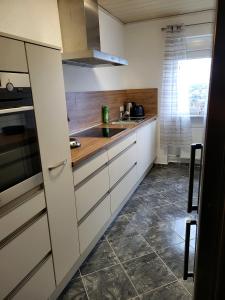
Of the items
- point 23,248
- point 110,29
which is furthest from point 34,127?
point 110,29

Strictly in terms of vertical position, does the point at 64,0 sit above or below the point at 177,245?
above

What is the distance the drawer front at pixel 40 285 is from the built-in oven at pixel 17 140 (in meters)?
0.50

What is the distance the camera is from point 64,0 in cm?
221

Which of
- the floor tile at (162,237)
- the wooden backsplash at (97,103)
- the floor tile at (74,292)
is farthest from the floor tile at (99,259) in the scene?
the wooden backsplash at (97,103)

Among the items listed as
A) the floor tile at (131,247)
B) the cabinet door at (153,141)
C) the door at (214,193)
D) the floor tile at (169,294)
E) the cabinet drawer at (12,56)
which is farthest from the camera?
the cabinet door at (153,141)

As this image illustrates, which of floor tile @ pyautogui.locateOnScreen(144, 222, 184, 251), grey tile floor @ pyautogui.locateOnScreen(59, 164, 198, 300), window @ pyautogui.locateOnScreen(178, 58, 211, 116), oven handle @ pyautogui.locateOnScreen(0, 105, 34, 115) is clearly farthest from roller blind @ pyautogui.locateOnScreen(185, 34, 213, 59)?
oven handle @ pyautogui.locateOnScreen(0, 105, 34, 115)

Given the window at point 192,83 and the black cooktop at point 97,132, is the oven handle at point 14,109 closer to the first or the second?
the black cooktop at point 97,132

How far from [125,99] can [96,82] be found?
1.07 meters

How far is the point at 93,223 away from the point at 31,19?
174 cm

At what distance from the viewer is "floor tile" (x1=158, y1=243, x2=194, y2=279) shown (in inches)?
70.3

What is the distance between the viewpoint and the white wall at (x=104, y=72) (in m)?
2.60

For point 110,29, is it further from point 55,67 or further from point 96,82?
point 55,67

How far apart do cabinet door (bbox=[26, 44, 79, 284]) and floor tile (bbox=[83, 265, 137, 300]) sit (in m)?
0.22

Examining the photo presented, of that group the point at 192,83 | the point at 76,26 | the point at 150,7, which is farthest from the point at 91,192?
the point at 192,83
